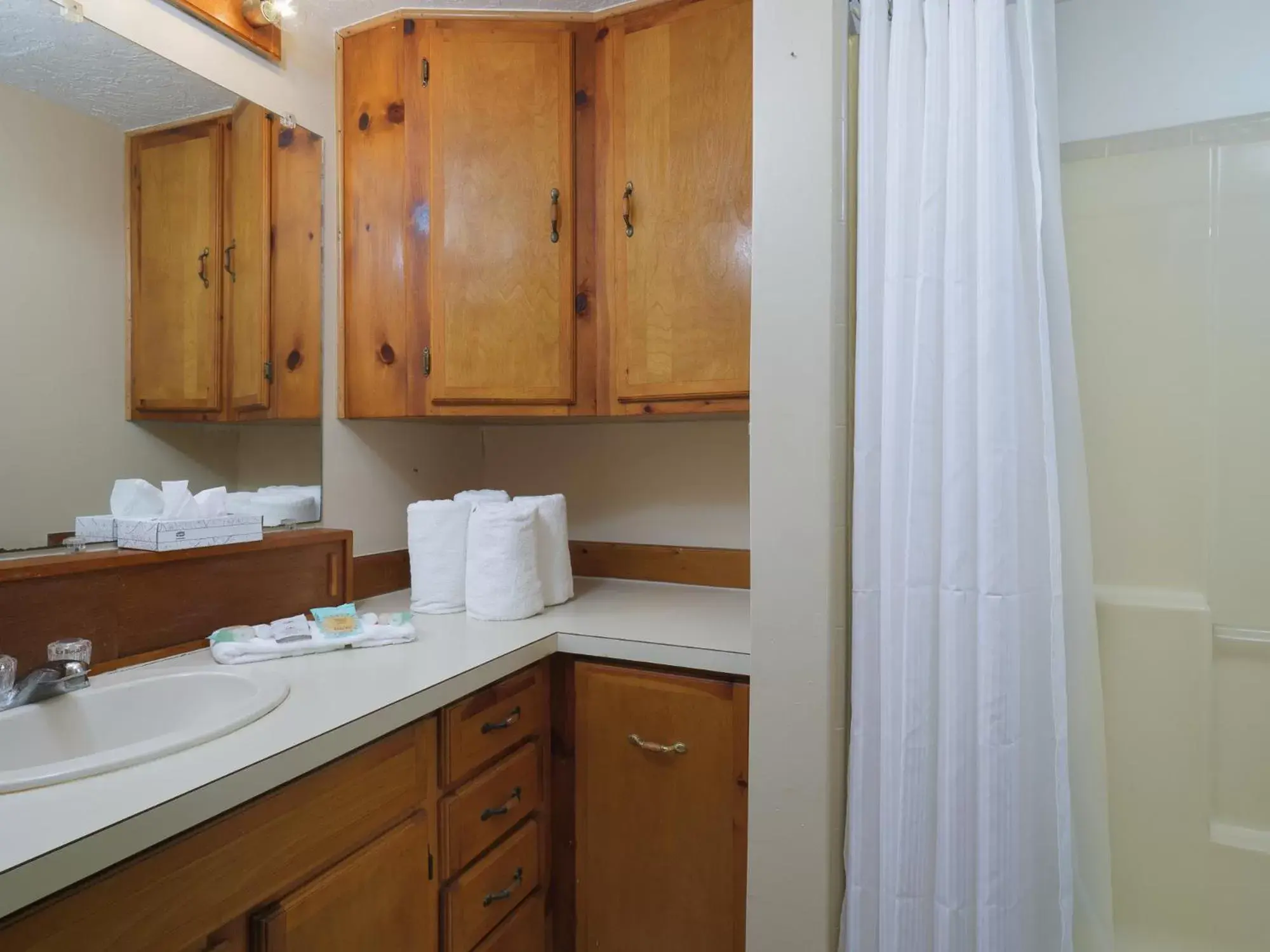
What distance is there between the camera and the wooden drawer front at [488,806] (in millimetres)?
1122

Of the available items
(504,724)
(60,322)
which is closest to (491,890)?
(504,724)

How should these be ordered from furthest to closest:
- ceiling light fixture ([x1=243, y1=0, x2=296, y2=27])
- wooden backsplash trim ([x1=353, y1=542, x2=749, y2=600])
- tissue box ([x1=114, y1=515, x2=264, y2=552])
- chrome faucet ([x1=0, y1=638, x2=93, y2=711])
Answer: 1. wooden backsplash trim ([x1=353, y1=542, x2=749, y2=600])
2. ceiling light fixture ([x1=243, y1=0, x2=296, y2=27])
3. tissue box ([x1=114, y1=515, x2=264, y2=552])
4. chrome faucet ([x1=0, y1=638, x2=93, y2=711])

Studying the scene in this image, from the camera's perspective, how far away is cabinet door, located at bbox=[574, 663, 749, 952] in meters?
1.24

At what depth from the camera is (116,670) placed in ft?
3.62

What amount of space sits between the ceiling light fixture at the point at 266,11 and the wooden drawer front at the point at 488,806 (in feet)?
5.28

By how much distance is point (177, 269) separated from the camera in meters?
1.26

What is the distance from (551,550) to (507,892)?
71 centimetres

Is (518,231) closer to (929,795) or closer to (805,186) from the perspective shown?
(805,186)

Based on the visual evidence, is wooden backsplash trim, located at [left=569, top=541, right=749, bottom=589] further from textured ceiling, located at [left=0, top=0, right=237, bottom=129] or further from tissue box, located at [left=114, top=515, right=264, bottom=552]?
textured ceiling, located at [left=0, top=0, right=237, bottom=129]

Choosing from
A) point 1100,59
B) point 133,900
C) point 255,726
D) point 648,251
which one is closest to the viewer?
point 133,900

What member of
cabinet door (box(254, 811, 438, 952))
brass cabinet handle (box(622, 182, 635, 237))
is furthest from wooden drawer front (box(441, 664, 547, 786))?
brass cabinet handle (box(622, 182, 635, 237))

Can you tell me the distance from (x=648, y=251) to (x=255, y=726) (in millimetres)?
1192

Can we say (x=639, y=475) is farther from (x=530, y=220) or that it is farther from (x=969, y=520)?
(x=969, y=520)

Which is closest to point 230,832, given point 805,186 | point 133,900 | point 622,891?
point 133,900
